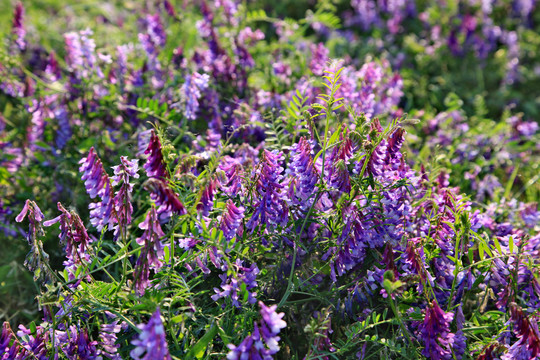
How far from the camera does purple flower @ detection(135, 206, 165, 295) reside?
174cm

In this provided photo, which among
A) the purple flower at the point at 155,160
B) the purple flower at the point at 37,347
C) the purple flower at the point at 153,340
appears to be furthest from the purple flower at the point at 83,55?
the purple flower at the point at 153,340

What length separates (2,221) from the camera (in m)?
2.97

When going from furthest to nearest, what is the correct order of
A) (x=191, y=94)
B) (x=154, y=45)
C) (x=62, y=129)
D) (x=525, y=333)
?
1. (x=154, y=45)
2. (x=62, y=129)
3. (x=191, y=94)
4. (x=525, y=333)

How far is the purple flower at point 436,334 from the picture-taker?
197cm

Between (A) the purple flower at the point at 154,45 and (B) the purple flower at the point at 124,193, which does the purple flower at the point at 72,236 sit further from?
(A) the purple flower at the point at 154,45

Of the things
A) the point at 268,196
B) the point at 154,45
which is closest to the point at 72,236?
the point at 268,196

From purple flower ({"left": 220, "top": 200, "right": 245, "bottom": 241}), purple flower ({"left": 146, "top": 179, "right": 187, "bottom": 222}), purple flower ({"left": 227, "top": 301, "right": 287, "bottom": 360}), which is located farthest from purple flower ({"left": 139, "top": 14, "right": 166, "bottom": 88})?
purple flower ({"left": 227, "top": 301, "right": 287, "bottom": 360})

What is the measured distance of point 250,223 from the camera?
210 centimetres

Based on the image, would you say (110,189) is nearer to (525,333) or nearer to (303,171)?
(303,171)

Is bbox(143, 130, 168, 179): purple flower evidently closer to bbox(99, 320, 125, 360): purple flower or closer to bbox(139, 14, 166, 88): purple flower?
bbox(99, 320, 125, 360): purple flower

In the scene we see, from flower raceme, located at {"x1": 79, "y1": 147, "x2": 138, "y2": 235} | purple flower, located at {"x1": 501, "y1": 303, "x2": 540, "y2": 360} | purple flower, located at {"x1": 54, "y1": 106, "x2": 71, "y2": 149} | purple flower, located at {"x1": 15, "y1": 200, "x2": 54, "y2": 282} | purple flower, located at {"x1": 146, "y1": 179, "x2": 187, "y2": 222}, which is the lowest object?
purple flower, located at {"x1": 54, "y1": 106, "x2": 71, "y2": 149}

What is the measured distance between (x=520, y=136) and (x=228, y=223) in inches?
108

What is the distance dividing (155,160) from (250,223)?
1.54 feet

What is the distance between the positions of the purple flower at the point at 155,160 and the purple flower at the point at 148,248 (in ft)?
0.59
